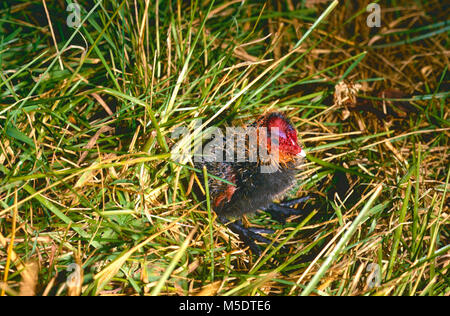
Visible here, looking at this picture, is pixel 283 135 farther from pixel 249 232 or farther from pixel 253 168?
pixel 249 232

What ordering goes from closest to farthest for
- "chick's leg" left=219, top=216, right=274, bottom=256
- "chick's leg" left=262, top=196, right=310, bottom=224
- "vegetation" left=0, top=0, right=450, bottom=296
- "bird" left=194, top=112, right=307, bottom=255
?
"vegetation" left=0, top=0, right=450, bottom=296 < "bird" left=194, top=112, right=307, bottom=255 < "chick's leg" left=219, top=216, right=274, bottom=256 < "chick's leg" left=262, top=196, right=310, bottom=224

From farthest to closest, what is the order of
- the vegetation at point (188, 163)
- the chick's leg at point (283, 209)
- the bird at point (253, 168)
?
the chick's leg at point (283, 209) → the bird at point (253, 168) → the vegetation at point (188, 163)

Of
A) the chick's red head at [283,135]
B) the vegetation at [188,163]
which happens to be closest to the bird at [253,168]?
the chick's red head at [283,135]

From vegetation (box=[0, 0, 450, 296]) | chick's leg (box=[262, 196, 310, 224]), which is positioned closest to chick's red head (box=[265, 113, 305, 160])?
vegetation (box=[0, 0, 450, 296])

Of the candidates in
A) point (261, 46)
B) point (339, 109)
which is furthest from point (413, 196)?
point (261, 46)

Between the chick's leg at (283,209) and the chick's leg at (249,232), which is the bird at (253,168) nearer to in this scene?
the chick's leg at (249,232)

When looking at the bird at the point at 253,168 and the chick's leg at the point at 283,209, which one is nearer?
the bird at the point at 253,168

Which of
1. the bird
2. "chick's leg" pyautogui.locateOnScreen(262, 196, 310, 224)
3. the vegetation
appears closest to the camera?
the vegetation

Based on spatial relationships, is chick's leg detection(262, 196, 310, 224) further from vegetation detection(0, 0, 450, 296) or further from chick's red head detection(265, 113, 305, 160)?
chick's red head detection(265, 113, 305, 160)

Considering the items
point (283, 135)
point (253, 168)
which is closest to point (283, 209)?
point (253, 168)

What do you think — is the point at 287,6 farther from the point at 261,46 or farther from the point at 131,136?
the point at 131,136
